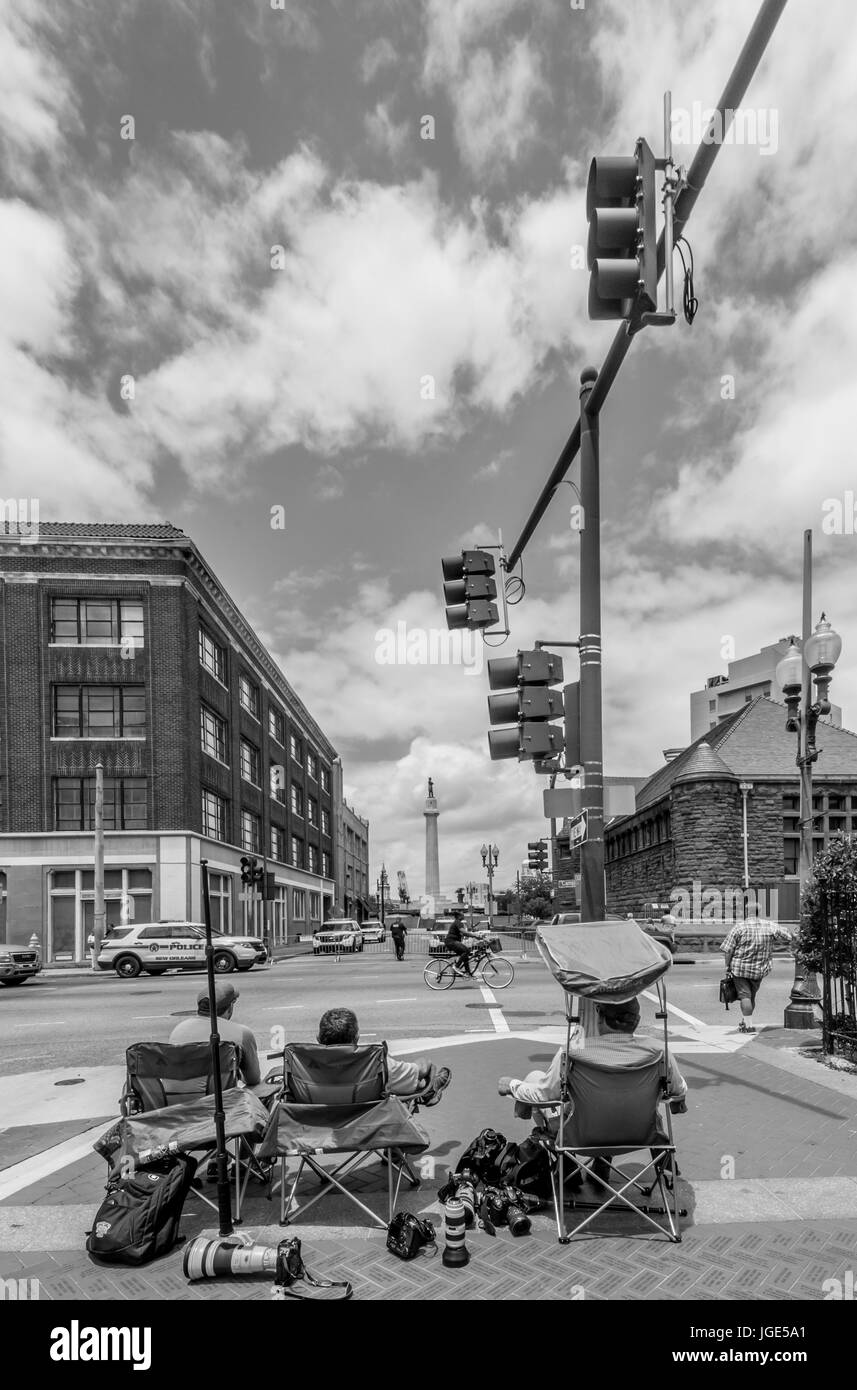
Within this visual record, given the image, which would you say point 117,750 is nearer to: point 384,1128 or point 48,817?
point 48,817

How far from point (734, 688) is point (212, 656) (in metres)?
66.5

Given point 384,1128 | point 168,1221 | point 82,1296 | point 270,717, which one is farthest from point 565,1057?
point 270,717

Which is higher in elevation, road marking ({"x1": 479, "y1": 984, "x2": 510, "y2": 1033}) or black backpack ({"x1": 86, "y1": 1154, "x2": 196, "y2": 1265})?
black backpack ({"x1": 86, "y1": 1154, "x2": 196, "y2": 1265})

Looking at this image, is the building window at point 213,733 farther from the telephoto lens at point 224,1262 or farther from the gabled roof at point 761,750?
the telephoto lens at point 224,1262

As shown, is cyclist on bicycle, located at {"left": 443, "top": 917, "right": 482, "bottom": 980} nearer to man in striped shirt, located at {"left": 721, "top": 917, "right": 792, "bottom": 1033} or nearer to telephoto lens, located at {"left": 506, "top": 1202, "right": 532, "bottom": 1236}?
man in striped shirt, located at {"left": 721, "top": 917, "right": 792, "bottom": 1033}

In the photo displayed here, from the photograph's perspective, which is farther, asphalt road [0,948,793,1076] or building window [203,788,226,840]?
building window [203,788,226,840]

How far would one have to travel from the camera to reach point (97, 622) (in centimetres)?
4191

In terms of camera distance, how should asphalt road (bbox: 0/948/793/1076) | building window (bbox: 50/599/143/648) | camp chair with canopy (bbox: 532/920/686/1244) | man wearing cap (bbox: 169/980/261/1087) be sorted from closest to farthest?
camp chair with canopy (bbox: 532/920/686/1244) → man wearing cap (bbox: 169/980/261/1087) → asphalt road (bbox: 0/948/793/1076) → building window (bbox: 50/599/143/648)

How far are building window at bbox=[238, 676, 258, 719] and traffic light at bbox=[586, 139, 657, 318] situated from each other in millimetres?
50386

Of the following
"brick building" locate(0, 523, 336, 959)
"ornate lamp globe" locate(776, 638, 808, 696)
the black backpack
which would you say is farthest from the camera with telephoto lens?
"brick building" locate(0, 523, 336, 959)

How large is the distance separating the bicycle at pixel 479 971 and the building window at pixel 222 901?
2585 cm

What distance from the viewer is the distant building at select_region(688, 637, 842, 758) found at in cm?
9531

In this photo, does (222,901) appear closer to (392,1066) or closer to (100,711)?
(100,711)

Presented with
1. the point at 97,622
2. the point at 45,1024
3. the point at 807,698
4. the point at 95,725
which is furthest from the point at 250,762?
the point at 807,698
